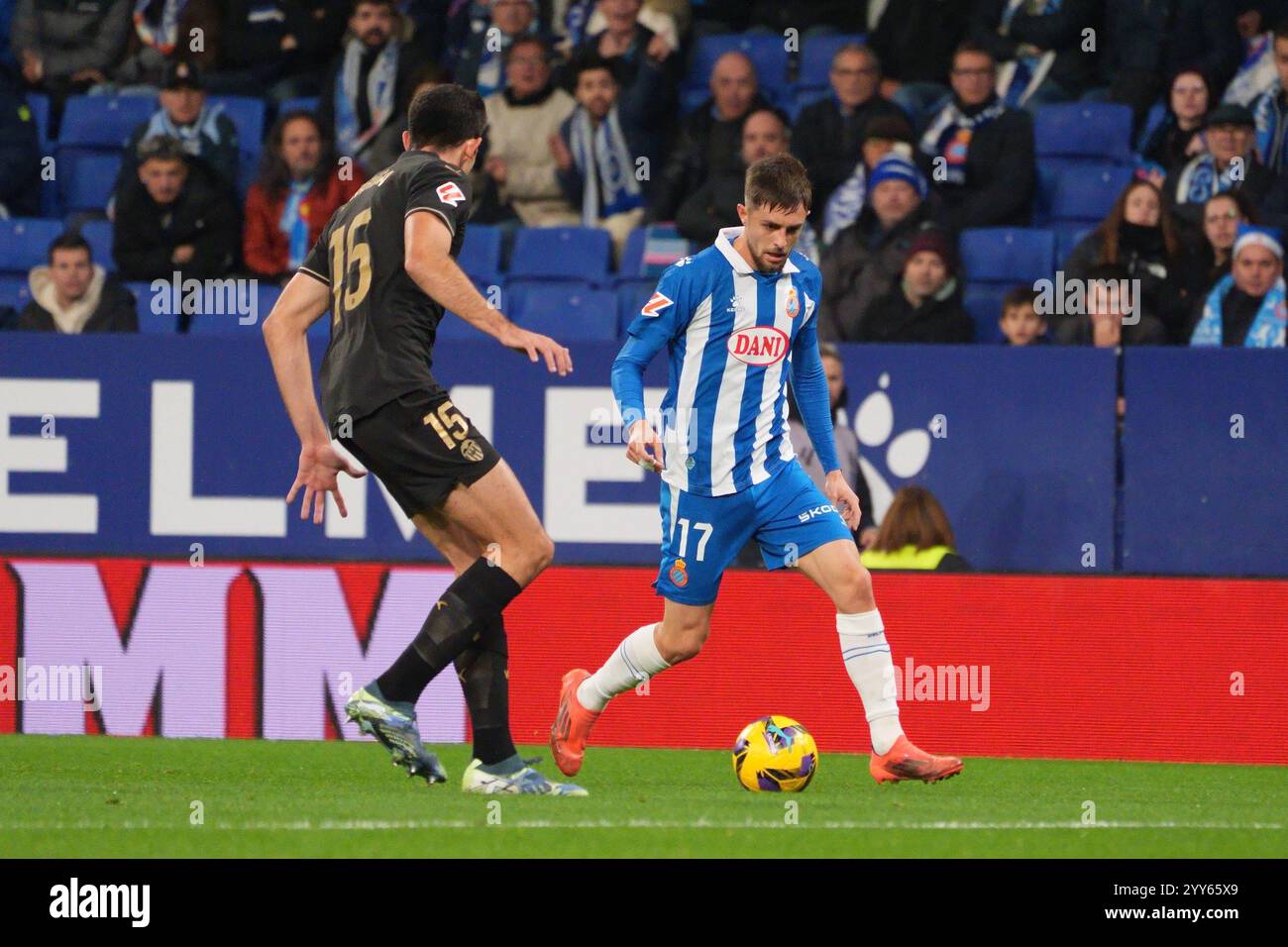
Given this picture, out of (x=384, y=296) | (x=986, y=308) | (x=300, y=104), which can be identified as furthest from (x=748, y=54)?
(x=384, y=296)

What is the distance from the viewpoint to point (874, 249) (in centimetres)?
1041

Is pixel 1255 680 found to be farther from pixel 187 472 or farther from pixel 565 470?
pixel 187 472

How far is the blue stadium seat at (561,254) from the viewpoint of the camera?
11148 mm

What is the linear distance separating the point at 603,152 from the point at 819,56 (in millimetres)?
1565

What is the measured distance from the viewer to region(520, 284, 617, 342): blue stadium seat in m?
10.7

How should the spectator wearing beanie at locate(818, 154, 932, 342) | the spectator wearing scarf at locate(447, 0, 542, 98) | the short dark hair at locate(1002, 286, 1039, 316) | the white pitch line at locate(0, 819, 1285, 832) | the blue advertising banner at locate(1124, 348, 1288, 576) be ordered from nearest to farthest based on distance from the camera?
the white pitch line at locate(0, 819, 1285, 832)
the blue advertising banner at locate(1124, 348, 1288, 576)
the short dark hair at locate(1002, 286, 1039, 316)
the spectator wearing beanie at locate(818, 154, 932, 342)
the spectator wearing scarf at locate(447, 0, 542, 98)

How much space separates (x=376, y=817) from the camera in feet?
17.0

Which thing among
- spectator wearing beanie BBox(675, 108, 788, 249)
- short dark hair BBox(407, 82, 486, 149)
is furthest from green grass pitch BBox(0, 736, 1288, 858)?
spectator wearing beanie BBox(675, 108, 788, 249)

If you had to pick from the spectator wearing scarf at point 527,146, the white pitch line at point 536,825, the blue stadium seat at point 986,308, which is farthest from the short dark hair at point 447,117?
the spectator wearing scarf at point 527,146

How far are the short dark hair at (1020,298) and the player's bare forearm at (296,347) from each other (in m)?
4.65

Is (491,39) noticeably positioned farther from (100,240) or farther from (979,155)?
(979,155)

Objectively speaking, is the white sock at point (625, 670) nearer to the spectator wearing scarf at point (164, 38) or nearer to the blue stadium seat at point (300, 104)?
the blue stadium seat at point (300, 104)

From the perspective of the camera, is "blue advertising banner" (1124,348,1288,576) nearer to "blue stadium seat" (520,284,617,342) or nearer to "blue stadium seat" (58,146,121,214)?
"blue stadium seat" (520,284,617,342)

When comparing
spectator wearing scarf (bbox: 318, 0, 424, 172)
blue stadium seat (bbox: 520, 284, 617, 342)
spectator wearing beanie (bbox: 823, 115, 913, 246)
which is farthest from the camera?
spectator wearing scarf (bbox: 318, 0, 424, 172)
